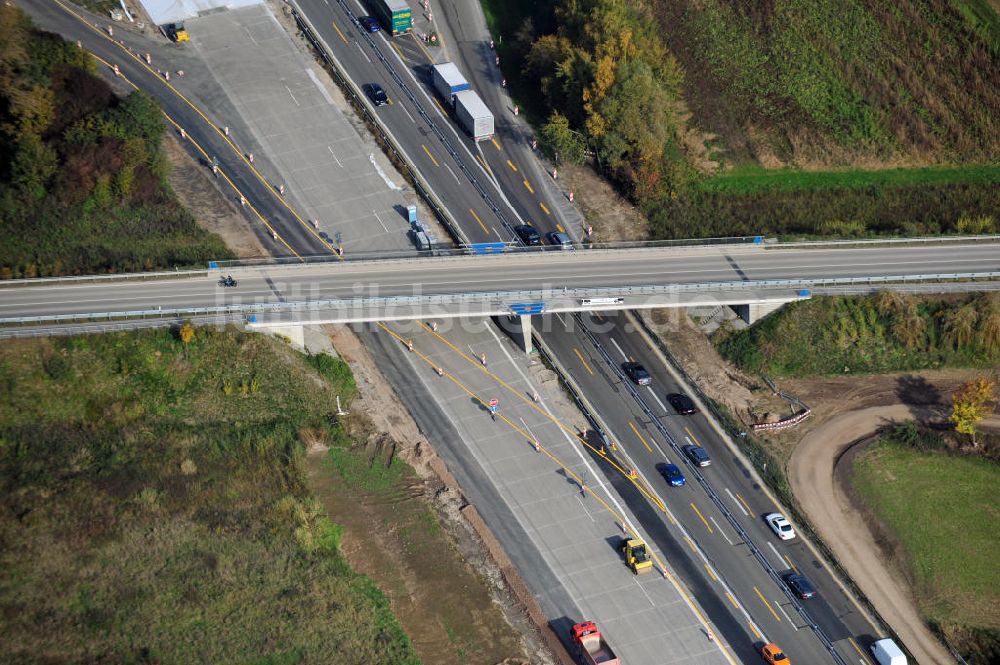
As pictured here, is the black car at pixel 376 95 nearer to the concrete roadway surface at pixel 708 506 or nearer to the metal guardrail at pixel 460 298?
the metal guardrail at pixel 460 298

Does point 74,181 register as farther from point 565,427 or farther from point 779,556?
point 779,556

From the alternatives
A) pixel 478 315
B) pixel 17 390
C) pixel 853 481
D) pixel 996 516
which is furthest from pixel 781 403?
pixel 17 390

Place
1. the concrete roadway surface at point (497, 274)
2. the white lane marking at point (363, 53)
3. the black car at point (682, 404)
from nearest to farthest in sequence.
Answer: the black car at point (682, 404)
the concrete roadway surface at point (497, 274)
the white lane marking at point (363, 53)

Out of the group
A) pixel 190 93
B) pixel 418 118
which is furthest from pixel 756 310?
pixel 190 93

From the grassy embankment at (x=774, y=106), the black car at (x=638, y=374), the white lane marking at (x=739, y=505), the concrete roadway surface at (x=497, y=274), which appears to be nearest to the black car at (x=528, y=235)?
the concrete roadway surface at (x=497, y=274)

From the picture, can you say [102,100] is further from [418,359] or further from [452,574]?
[452,574]

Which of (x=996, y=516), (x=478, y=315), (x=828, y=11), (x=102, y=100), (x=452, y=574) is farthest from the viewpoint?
(x=828, y=11)

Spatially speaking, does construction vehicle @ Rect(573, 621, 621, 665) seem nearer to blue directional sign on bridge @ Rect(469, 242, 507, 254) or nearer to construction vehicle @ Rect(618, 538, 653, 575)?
construction vehicle @ Rect(618, 538, 653, 575)

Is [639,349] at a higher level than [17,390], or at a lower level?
higher
